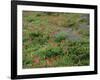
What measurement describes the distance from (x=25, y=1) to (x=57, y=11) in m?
0.31

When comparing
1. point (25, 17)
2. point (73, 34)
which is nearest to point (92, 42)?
point (73, 34)

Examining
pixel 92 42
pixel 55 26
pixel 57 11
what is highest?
pixel 57 11

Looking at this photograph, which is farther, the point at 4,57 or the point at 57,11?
the point at 57,11

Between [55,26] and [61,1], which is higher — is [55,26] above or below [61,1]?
below

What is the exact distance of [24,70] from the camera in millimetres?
1948

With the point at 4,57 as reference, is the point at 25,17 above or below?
above

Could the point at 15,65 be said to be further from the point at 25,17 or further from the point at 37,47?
the point at 25,17

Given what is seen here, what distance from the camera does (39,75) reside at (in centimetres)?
199

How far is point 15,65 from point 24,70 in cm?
10

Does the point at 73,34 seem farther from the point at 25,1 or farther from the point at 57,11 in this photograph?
the point at 25,1

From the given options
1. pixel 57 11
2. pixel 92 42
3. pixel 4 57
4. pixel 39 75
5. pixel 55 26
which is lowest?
pixel 39 75

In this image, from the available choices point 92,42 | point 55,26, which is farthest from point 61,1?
point 92,42

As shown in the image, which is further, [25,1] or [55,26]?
[55,26]

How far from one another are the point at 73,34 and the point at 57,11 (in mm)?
271
